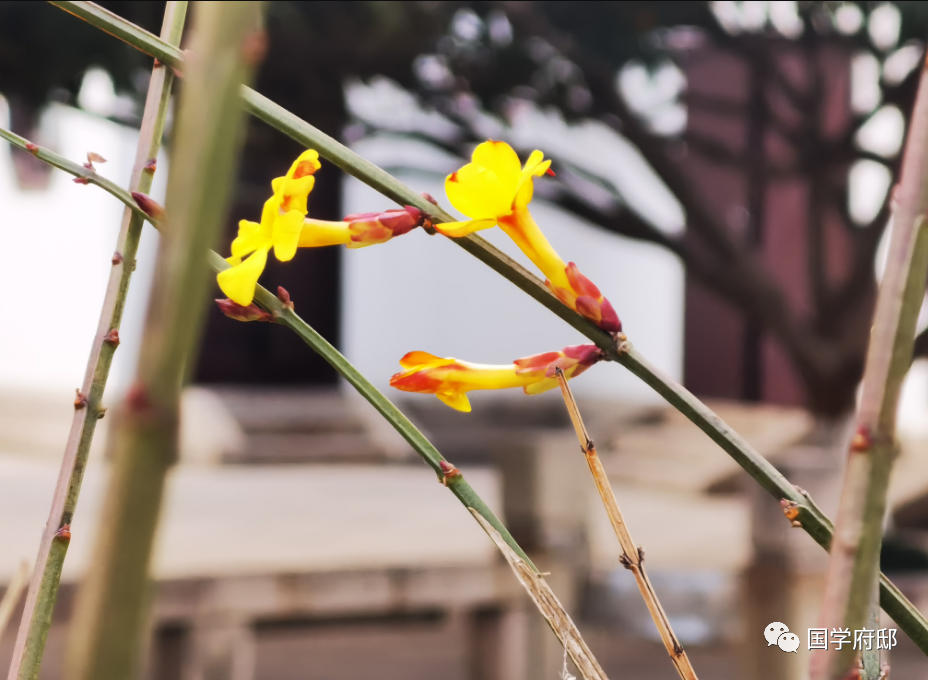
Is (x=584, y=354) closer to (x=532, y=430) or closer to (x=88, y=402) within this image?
(x=88, y=402)

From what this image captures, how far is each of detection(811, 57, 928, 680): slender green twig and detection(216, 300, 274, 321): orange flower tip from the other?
0.51 ft

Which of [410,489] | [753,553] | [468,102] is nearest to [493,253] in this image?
[753,553]

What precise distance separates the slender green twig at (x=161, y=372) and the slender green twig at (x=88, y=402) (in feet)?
0.58

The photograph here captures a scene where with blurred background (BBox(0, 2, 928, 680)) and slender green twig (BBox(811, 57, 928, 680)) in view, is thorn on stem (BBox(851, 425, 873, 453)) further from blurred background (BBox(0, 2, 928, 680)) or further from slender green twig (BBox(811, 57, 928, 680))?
blurred background (BBox(0, 2, 928, 680))

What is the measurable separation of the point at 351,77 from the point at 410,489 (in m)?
1.98

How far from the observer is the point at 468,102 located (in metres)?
2.68

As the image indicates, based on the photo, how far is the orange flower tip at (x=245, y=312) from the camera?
257 mm

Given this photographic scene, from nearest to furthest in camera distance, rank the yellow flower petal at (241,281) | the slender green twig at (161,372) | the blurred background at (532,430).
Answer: the slender green twig at (161,372), the yellow flower petal at (241,281), the blurred background at (532,430)

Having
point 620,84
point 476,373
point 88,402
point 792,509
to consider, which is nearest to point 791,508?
point 792,509

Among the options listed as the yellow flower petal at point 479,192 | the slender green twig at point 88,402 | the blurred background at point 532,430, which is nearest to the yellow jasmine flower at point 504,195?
the yellow flower petal at point 479,192

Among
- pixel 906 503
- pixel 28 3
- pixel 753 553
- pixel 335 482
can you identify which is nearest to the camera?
pixel 28 3

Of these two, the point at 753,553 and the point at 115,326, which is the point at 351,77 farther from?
the point at 115,326

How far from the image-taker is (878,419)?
0.17 metres

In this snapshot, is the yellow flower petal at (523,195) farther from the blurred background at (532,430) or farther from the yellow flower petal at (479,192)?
the blurred background at (532,430)
